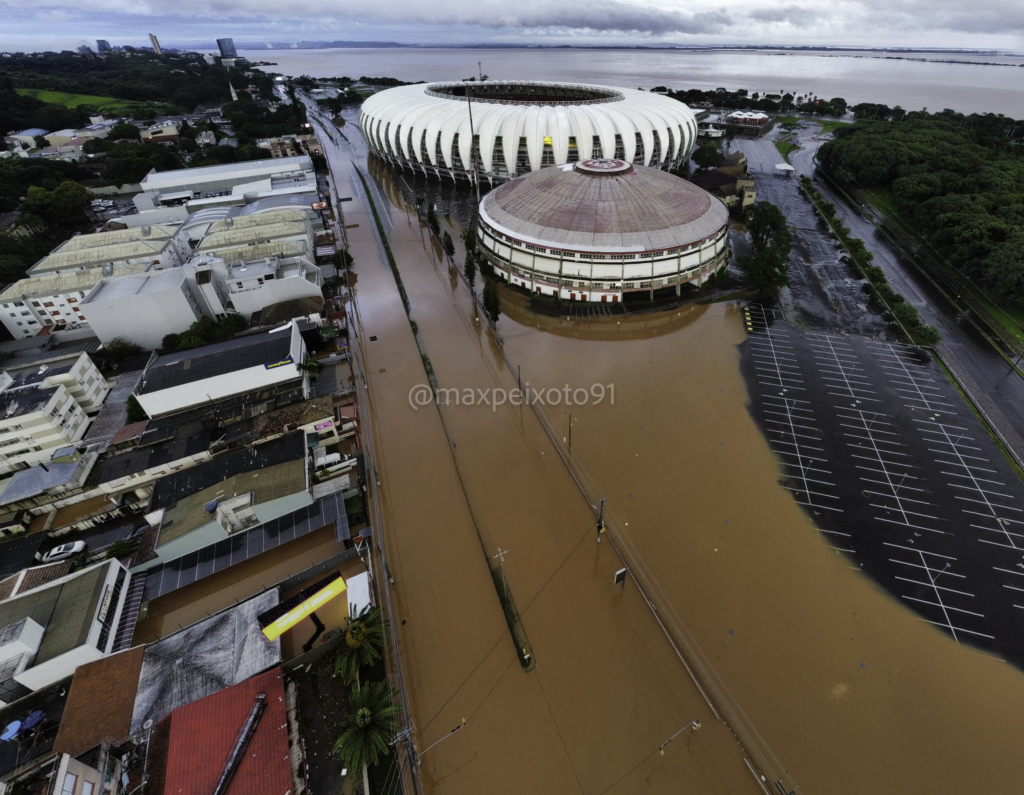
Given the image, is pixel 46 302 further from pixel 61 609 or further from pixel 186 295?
pixel 61 609

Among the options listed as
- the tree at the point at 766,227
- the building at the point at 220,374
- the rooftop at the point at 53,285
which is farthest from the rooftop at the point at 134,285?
the tree at the point at 766,227

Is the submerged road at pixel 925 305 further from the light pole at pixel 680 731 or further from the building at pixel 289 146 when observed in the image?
the building at pixel 289 146

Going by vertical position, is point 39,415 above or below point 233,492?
above

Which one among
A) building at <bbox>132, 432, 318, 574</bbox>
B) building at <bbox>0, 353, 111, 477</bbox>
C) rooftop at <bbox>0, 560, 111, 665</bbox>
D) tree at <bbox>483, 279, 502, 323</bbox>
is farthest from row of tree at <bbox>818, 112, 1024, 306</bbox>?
building at <bbox>0, 353, 111, 477</bbox>

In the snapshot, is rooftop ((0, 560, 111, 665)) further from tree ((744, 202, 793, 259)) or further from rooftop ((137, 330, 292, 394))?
tree ((744, 202, 793, 259))

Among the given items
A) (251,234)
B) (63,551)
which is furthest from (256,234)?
(63,551)
